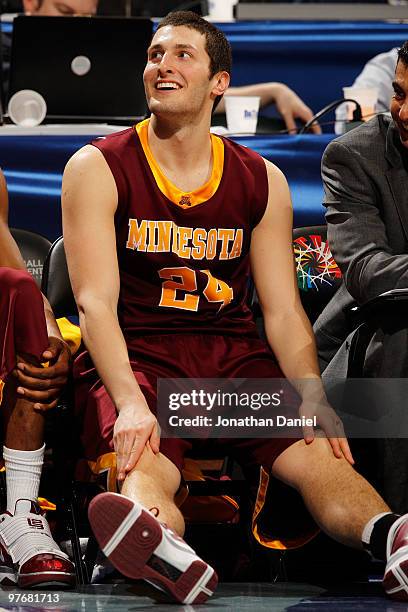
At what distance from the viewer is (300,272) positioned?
3305 millimetres

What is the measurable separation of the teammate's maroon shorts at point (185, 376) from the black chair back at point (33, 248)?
0.74 meters

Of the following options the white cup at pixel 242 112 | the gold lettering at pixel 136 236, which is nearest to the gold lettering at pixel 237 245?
the gold lettering at pixel 136 236

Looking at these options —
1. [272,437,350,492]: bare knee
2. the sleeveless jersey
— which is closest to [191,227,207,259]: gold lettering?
the sleeveless jersey

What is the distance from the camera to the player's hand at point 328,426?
8.32 ft

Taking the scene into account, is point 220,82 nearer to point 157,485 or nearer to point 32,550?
point 157,485

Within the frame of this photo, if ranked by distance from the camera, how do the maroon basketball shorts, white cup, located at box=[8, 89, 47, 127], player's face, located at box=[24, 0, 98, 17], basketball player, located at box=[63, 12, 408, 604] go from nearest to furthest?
basketball player, located at box=[63, 12, 408, 604]
the maroon basketball shorts
white cup, located at box=[8, 89, 47, 127]
player's face, located at box=[24, 0, 98, 17]

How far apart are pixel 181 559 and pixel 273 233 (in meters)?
1.00

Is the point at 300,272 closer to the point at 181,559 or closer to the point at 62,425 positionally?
the point at 62,425

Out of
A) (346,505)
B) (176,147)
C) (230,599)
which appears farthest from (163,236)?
(230,599)

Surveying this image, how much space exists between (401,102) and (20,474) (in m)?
1.34

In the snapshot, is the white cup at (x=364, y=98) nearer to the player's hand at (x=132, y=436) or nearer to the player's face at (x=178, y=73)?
the player's face at (x=178, y=73)

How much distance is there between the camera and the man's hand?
2.59m

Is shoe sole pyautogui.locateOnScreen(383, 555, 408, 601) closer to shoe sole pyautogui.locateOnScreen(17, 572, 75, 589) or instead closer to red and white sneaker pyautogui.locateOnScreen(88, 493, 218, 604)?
red and white sneaker pyautogui.locateOnScreen(88, 493, 218, 604)

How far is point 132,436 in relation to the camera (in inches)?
94.1
